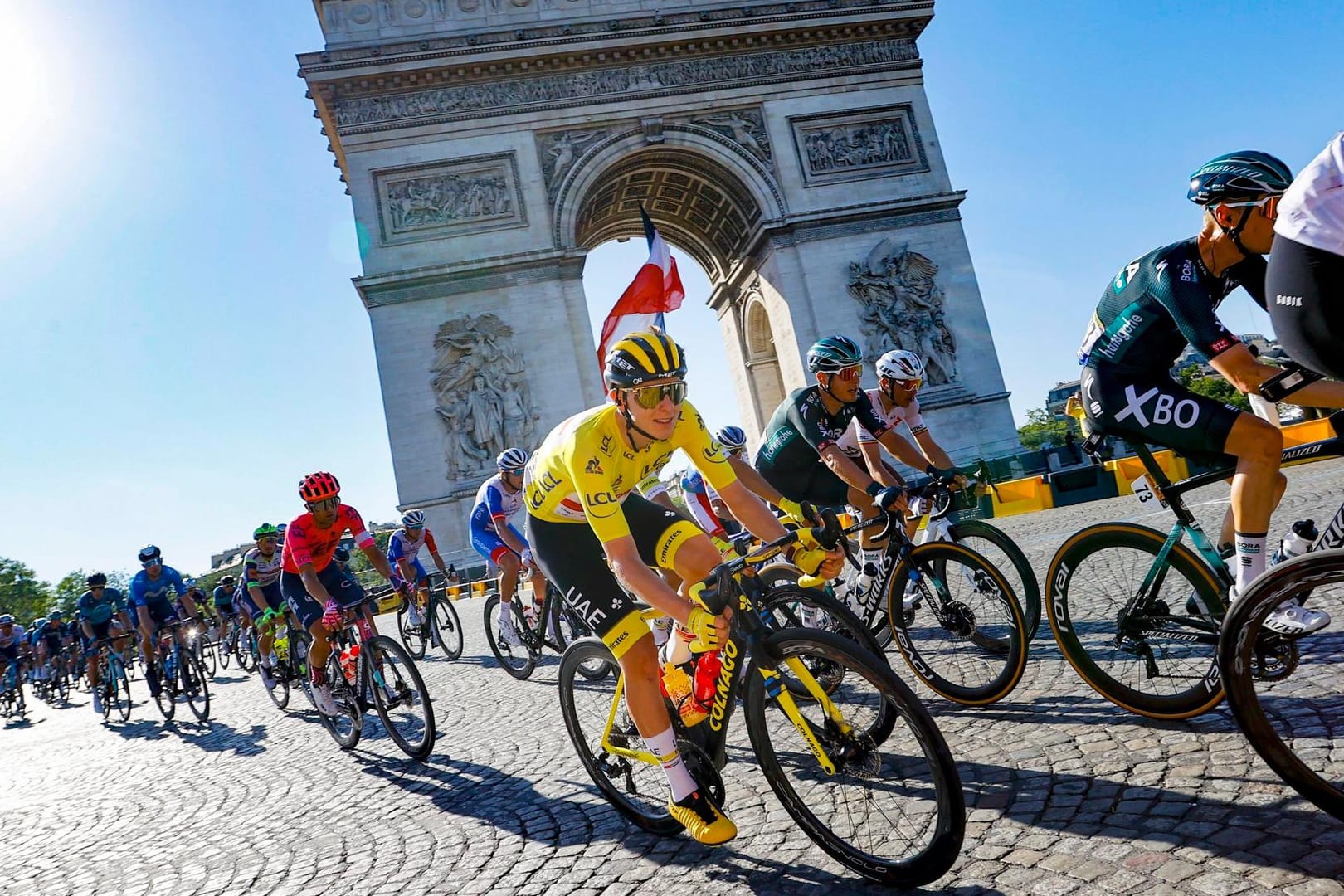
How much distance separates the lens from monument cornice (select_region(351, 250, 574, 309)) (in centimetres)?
2062

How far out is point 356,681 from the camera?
213 inches

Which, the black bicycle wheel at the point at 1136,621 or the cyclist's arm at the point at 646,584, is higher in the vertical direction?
the cyclist's arm at the point at 646,584

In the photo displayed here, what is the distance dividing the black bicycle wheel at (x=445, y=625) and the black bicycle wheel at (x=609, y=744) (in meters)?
6.78

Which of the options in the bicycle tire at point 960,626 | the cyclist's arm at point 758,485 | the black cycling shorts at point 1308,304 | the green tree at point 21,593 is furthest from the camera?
the green tree at point 21,593

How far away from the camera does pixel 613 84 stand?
894 inches

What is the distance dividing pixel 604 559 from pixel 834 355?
6.55 feet

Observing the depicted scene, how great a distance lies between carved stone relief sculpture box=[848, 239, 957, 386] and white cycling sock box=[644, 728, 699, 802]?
66.5ft

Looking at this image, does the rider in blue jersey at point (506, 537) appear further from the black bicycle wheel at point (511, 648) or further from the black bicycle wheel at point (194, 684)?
the black bicycle wheel at point (194, 684)

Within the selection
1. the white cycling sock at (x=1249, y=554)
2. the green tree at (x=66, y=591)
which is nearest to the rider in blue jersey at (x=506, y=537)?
the white cycling sock at (x=1249, y=554)

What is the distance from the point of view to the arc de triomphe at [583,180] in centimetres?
2073

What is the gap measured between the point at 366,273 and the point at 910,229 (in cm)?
1402

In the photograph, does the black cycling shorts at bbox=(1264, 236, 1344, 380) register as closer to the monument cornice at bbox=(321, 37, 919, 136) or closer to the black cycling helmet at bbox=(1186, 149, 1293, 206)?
the black cycling helmet at bbox=(1186, 149, 1293, 206)

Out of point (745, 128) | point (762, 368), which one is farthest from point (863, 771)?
point (762, 368)

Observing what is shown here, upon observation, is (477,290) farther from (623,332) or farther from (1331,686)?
(1331,686)
